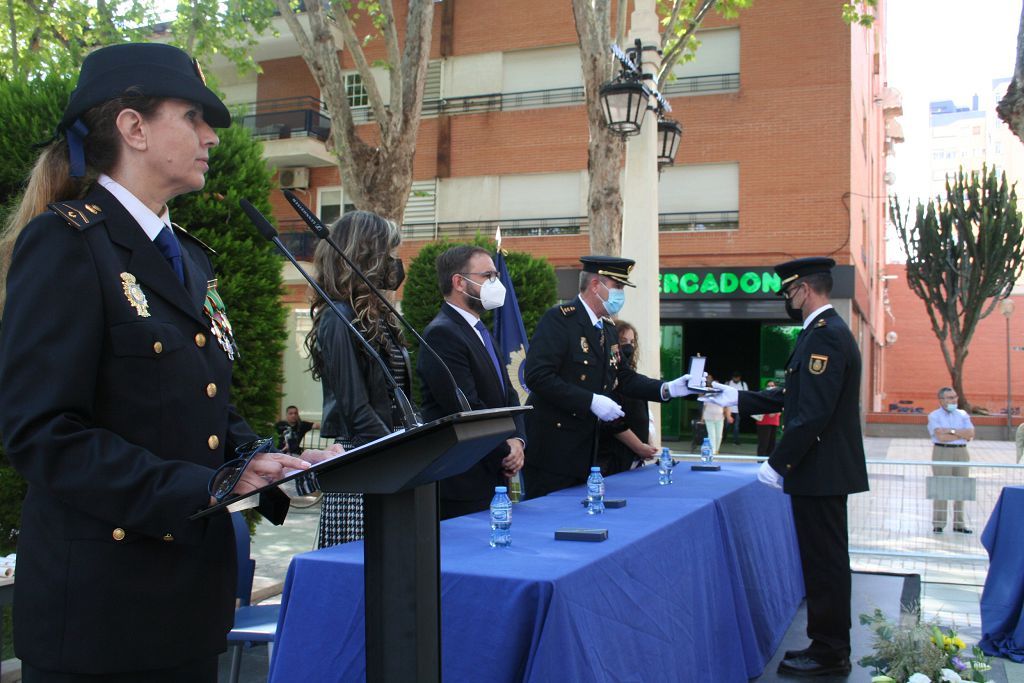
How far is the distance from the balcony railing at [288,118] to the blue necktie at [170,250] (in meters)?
23.8

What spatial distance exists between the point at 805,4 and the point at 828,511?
19269 millimetres

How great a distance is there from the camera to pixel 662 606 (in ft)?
10.4

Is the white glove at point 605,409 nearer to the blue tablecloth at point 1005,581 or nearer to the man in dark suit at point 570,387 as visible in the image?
the man in dark suit at point 570,387

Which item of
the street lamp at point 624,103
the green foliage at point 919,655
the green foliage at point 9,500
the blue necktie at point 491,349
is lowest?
the green foliage at point 919,655

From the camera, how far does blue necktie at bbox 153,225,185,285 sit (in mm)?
1972

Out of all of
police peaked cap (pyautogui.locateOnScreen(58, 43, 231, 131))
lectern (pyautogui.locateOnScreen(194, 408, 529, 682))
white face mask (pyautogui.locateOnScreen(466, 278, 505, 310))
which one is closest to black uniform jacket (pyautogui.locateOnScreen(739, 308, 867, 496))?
white face mask (pyautogui.locateOnScreen(466, 278, 505, 310))

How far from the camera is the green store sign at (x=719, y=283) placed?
2064cm

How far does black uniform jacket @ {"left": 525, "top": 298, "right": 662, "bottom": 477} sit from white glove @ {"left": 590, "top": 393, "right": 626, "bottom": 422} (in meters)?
0.07

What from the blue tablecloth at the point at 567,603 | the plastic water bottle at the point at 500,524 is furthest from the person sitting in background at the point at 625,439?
the plastic water bottle at the point at 500,524

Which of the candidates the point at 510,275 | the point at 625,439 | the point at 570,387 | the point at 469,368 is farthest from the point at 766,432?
the point at 469,368

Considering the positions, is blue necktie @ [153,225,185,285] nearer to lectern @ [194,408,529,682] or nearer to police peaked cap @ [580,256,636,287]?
lectern @ [194,408,529,682]

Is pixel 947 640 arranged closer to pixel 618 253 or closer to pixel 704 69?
pixel 618 253

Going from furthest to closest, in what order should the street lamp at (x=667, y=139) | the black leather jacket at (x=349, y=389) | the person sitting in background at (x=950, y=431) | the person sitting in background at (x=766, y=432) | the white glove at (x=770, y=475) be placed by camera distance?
the person sitting in background at (x=766, y=432) < the person sitting in background at (x=950, y=431) < the street lamp at (x=667, y=139) < the white glove at (x=770, y=475) < the black leather jacket at (x=349, y=389)

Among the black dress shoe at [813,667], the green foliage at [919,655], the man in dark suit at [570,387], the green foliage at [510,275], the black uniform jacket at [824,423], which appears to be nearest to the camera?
the green foliage at [919,655]
